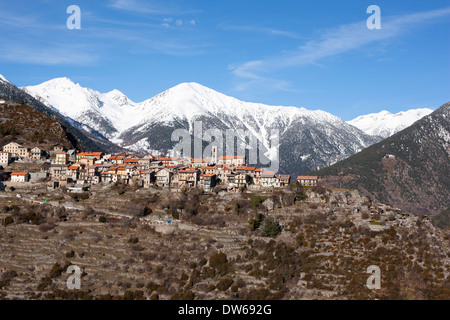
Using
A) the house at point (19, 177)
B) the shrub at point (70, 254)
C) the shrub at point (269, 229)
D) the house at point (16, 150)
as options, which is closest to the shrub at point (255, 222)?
the shrub at point (269, 229)

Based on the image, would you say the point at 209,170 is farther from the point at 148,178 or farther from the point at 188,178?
the point at 148,178

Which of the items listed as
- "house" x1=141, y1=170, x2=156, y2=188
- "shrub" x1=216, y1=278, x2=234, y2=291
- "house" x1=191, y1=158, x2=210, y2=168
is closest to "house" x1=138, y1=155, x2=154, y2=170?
"house" x1=141, y1=170, x2=156, y2=188

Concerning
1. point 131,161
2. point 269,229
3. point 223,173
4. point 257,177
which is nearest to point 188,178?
point 223,173

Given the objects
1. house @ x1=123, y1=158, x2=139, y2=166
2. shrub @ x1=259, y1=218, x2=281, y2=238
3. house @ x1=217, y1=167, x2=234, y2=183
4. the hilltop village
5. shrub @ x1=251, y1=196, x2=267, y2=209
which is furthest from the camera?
house @ x1=123, y1=158, x2=139, y2=166

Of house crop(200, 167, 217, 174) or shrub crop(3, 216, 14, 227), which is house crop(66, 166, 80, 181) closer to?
shrub crop(3, 216, 14, 227)

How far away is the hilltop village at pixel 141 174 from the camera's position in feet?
271

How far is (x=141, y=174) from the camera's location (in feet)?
281

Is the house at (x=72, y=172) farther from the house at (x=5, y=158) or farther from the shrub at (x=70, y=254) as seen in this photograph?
the shrub at (x=70, y=254)

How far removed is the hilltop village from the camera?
8256 centimetres

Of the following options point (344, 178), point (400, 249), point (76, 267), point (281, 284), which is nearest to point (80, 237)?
point (76, 267)
